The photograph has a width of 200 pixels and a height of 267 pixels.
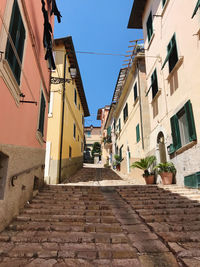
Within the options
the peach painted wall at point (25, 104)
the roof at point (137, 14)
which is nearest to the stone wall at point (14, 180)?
the peach painted wall at point (25, 104)

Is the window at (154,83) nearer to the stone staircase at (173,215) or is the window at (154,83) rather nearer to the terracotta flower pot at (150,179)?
the terracotta flower pot at (150,179)

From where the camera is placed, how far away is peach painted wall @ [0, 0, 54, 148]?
4.12 m

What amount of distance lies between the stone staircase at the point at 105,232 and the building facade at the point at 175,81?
1.96m

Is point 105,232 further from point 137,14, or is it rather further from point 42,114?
point 137,14

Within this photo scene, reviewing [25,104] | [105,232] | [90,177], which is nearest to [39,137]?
[25,104]

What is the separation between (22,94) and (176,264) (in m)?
4.76

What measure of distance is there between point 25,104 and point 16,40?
64.8 inches

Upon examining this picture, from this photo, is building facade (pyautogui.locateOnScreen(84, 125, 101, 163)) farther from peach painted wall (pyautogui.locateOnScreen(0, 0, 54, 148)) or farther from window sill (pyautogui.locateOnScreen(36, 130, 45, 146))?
peach painted wall (pyautogui.locateOnScreen(0, 0, 54, 148))

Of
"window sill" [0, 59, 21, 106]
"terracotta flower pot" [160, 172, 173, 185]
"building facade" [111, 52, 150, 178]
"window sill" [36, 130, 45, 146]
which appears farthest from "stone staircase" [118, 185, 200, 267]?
"building facade" [111, 52, 150, 178]

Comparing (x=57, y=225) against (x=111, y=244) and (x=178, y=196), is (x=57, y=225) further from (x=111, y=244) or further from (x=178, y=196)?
(x=178, y=196)

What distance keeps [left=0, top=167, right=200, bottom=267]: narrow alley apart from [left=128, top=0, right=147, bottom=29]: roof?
12.1 m

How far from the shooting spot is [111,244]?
3.21m

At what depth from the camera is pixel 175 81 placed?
832 cm

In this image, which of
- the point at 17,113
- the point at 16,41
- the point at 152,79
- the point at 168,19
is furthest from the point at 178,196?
the point at 168,19
